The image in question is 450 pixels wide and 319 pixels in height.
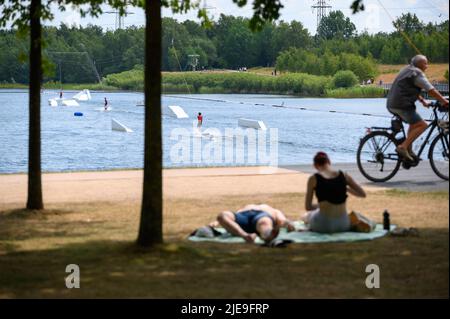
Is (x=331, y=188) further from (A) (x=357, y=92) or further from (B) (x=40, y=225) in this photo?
(A) (x=357, y=92)

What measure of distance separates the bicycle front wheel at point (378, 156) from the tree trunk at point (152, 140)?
18.0 ft

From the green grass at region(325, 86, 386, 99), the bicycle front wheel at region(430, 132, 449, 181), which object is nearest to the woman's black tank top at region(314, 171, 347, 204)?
the bicycle front wheel at region(430, 132, 449, 181)

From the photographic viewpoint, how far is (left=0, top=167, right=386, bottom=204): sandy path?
13.7 m

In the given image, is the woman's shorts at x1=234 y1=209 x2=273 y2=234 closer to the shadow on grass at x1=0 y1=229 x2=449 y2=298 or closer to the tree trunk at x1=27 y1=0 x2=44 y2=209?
the shadow on grass at x1=0 y1=229 x2=449 y2=298

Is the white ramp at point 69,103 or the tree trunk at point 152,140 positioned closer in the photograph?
the tree trunk at point 152,140

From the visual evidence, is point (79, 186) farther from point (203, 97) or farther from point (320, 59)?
point (203, 97)

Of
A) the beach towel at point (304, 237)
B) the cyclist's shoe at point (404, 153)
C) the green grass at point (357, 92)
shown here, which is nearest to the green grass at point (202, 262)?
the beach towel at point (304, 237)

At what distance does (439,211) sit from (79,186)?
19.4 ft

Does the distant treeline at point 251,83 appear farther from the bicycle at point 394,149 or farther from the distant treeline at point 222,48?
the bicycle at point 394,149

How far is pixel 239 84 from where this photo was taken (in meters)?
118

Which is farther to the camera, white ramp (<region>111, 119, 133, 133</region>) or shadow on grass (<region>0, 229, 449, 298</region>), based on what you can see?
white ramp (<region>111, 119, 133, 133</region>)

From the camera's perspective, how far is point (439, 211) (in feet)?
37.1

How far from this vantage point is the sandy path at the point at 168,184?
1374 cm
